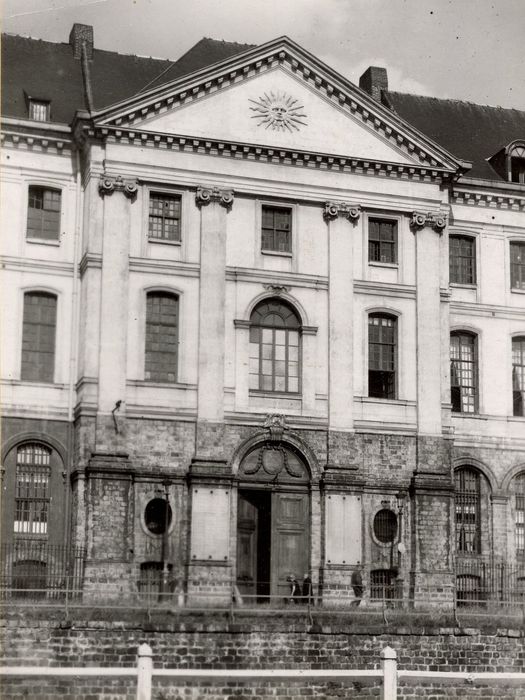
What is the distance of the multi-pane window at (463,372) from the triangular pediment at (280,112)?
578cm

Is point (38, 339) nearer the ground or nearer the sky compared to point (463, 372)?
nearer the ground

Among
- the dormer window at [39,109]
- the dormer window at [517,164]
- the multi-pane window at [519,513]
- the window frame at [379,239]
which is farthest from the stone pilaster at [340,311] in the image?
the dormer window at [39,109]

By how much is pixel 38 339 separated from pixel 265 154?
8.90 meters

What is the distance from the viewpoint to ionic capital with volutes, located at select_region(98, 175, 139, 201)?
1464 inches

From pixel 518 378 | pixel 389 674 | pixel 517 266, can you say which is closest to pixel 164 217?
pixel 517 266

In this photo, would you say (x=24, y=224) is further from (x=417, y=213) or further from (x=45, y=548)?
(x=417, y=213)

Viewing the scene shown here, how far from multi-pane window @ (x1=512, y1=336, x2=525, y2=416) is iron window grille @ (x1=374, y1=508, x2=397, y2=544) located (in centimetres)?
688

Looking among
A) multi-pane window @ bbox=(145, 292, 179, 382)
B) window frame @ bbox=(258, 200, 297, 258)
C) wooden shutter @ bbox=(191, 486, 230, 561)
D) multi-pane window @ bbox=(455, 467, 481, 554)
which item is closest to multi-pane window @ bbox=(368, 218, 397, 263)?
window frame @ bbox=(258, 200, 297, 258)

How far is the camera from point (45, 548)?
35.8m

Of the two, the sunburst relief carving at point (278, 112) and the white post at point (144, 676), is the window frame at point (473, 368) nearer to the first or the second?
the sunburst relief carving at point (278, 112)

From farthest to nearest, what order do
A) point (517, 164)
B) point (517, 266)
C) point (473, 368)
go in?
point (517, 164)
point (517, 266)
point (473, 368)

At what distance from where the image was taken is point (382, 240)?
4044 centimetres

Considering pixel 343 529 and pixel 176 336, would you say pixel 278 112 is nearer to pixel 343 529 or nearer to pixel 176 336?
pixel 176 336

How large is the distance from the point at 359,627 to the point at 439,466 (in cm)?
1010
